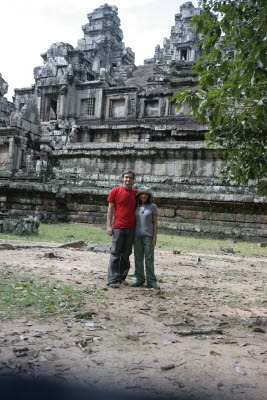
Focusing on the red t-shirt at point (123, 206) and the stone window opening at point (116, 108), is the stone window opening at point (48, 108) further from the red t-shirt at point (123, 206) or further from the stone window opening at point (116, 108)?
the red t-shirt at point (123, 206)

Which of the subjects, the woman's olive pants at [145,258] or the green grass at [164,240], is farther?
the green grass at [164,240]

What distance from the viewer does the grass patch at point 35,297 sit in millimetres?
4391

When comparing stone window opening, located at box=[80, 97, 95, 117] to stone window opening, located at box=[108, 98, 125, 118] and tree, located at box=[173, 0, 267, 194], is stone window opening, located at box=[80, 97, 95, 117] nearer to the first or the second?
stone window opening, located at box=[108, 98, 125, 118]

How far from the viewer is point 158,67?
119 feet

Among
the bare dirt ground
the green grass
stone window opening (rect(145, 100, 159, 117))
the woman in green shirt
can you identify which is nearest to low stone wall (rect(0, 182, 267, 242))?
the green grass

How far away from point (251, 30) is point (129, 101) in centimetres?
2672

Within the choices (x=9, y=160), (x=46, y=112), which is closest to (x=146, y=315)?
(x=9, y=160)

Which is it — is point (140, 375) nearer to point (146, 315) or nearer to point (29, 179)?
point (146, 315)

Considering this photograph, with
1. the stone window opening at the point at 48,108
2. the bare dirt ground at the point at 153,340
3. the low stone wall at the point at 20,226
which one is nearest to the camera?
the bare dirt ground at the point at 153,340

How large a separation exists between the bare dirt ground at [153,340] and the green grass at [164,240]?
5.22 m

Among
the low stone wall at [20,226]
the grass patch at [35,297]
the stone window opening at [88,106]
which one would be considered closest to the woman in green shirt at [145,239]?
the grass patch at [35,297]

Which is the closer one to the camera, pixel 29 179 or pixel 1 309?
pixel 1 309

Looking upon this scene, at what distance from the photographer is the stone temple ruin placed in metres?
14.5

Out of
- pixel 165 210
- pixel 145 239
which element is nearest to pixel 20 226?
pixel 165 210
